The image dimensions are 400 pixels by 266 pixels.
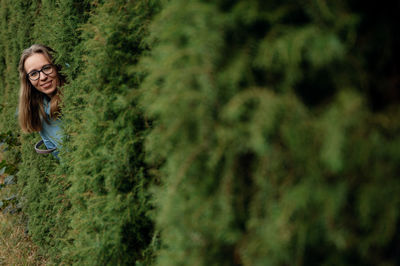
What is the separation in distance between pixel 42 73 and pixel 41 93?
0.40 meters

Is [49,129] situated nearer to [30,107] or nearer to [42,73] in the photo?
[30,107]

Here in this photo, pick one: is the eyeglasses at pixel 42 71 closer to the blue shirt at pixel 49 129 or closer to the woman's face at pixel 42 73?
the woman's face at pixel 42 73

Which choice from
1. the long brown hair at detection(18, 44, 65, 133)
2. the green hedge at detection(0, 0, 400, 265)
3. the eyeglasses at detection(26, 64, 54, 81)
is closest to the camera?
the green hedge at detection(0, 0, 400, 265)

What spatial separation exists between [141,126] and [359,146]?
1.27 m

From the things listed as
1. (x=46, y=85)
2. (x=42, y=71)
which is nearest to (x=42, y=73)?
(x=42, y=71)

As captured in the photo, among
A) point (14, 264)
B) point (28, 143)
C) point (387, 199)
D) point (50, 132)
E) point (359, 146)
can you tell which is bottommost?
point (14, 264)

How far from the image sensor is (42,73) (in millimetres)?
2885

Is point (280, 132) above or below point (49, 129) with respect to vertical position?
above

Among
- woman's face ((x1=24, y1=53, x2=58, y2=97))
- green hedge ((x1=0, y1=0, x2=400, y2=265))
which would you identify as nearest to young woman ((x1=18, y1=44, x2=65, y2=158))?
woman's face ((x1=24, y1=53, x2=58, y2=97))

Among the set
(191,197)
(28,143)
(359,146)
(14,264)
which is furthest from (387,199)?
(28,143)

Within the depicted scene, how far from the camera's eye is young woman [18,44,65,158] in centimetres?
290

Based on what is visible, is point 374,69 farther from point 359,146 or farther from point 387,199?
point 387,199

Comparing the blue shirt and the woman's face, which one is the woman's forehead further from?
the blue shirt

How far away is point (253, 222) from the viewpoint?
1.05m
